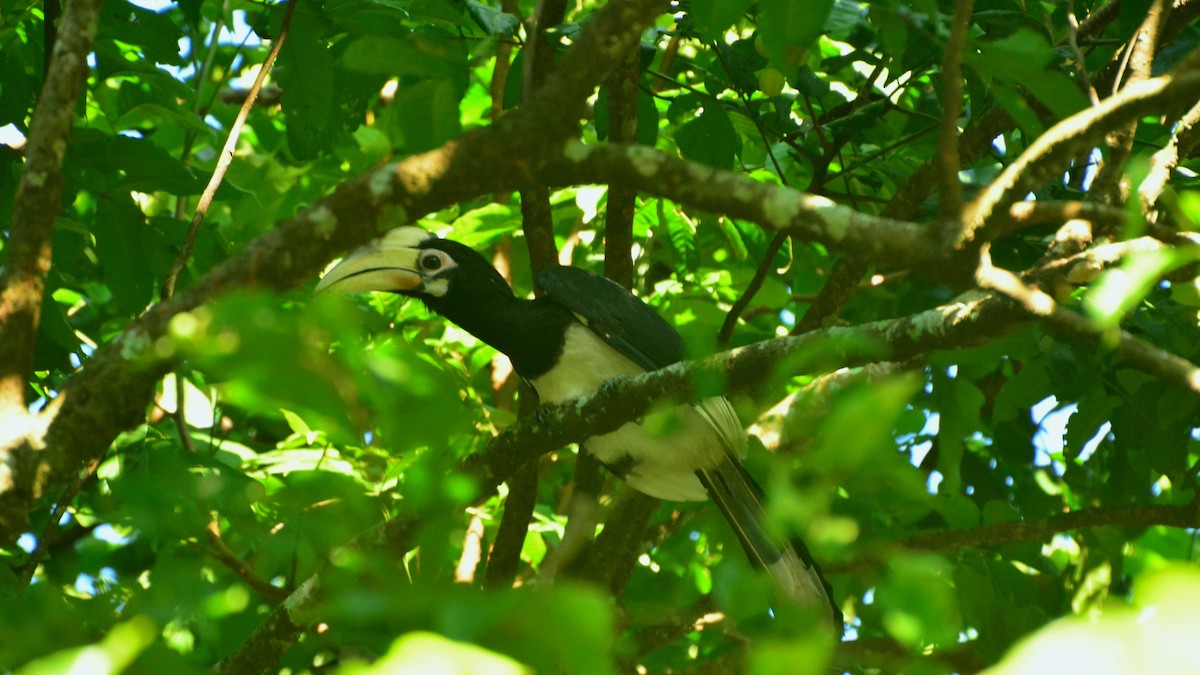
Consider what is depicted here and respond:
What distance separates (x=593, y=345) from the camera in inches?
142

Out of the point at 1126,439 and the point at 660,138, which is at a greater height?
the point at 660,138

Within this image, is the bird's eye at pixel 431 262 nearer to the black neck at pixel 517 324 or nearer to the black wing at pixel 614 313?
the black neck at pixel 517 324

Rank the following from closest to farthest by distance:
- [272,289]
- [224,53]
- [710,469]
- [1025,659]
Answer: [1025,659] → [272,289] → [710,469] → [224,53]

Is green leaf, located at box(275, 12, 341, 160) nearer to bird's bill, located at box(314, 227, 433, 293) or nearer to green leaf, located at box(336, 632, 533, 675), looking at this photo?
bird's bill, located at box(314, 227, 433, 293)

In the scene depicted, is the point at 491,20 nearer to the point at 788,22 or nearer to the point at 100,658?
the point at 788,22

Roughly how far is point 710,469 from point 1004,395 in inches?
34.6

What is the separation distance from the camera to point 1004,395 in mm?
3178

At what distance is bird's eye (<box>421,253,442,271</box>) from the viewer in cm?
367

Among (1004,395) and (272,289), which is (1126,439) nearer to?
(1004,395)

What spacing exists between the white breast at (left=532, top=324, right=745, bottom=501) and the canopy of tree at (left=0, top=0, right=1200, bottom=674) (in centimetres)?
9

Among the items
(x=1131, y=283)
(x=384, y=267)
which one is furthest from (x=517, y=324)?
(x=1131, y=283)

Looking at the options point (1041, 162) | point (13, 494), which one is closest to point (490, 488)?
point (13, 494)

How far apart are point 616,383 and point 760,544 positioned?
1.05 metres

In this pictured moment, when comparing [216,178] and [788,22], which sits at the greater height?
[788,22]
